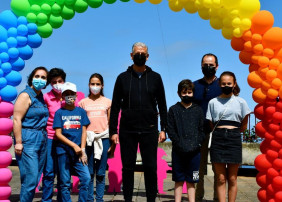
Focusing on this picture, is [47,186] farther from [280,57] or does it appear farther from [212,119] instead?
[280,57]

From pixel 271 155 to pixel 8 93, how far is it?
11.5ft

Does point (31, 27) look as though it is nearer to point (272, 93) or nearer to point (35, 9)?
point (35, 9)

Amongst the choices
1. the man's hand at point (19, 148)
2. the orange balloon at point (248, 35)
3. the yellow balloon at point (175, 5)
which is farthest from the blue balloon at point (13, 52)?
the orange balloon at point (248, 35)

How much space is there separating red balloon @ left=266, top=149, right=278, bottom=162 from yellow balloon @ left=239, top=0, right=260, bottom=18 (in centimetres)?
179

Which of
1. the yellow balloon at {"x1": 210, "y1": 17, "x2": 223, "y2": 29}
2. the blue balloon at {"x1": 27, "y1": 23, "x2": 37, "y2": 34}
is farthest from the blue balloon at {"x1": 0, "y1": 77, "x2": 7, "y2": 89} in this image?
the yellow balloon at {"x1": 210, "y1": 17, "x2": 223, "y2": 29}

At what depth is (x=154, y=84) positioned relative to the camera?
5.48m

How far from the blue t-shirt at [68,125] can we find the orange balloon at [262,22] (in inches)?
102

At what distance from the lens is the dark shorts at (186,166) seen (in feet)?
18.0

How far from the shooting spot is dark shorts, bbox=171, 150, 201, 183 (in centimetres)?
547

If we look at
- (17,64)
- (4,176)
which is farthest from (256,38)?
(4,176)

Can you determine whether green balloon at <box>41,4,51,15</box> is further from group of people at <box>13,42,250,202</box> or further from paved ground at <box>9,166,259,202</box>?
paved ground at <box>9,166,259,202</box>

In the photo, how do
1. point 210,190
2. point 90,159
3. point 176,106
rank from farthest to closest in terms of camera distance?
point 210,190 → point 90,159 → point 176,106

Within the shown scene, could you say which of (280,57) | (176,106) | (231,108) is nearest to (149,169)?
(176,106)

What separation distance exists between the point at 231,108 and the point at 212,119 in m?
0.30
